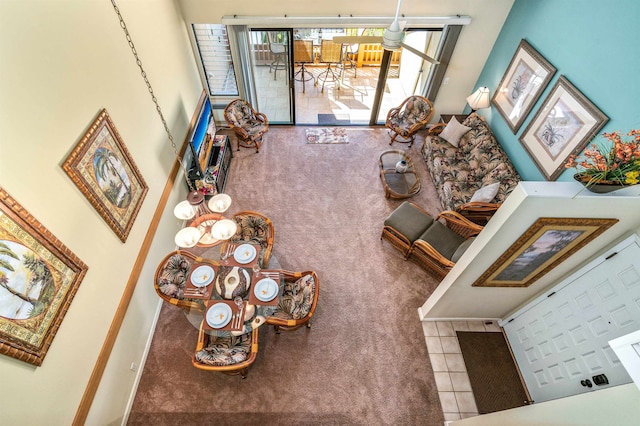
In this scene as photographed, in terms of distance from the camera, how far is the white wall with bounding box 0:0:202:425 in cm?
210

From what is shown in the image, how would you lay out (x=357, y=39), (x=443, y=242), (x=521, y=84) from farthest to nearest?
(x=357, y=39), (x=521, y=84), (x=443, y=242)

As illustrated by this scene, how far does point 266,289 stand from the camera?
344 centimetres

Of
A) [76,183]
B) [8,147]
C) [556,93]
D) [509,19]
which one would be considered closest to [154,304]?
[76,183]

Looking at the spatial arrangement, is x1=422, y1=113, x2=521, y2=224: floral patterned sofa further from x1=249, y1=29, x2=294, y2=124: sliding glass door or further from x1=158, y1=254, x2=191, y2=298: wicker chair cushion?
x1=158, y1=254, x2=191, y2=298: wicker chair cushion

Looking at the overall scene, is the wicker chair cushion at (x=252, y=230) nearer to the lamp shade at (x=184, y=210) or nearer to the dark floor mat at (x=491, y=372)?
the lamp shade at (x=184, y=210)

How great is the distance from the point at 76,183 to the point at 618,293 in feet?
15.2

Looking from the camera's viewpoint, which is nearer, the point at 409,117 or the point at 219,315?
the point at 219,315

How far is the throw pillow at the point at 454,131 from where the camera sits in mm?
5496

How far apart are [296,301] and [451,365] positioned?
6.59ft

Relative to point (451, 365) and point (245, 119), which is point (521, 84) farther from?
point (245, 119)

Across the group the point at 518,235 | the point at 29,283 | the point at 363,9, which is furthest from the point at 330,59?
the point at 29,283

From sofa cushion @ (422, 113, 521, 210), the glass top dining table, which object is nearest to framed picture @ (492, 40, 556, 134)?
sofa cushion @ (422, 113, 521, 210)

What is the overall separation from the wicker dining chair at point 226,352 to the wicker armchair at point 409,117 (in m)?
4.44

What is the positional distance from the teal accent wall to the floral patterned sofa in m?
0.31
